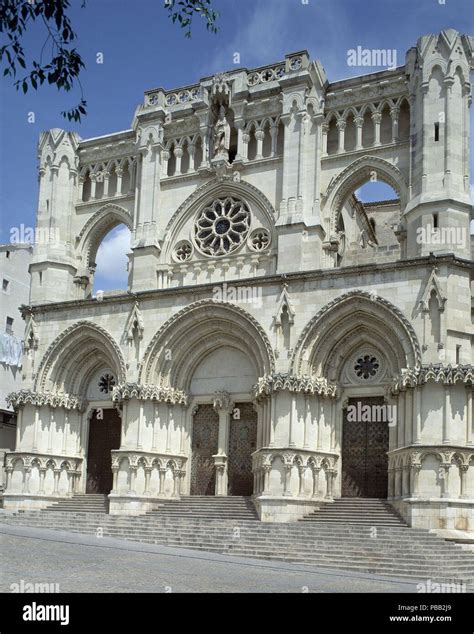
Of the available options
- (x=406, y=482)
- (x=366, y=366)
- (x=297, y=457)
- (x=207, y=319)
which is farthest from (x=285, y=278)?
(x=406, y=482)

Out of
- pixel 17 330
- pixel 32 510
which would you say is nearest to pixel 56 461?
pixel 32 510

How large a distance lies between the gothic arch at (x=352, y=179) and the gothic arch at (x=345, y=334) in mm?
4126

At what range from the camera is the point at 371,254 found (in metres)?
31.6

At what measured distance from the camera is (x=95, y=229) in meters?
34.6

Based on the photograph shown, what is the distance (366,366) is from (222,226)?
25.5ft

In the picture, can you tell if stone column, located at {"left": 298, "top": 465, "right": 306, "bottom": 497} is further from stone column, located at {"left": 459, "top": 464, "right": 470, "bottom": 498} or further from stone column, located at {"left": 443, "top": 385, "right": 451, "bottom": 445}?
stone column, located at {"left": 459, "top": 464, "right": 470, "bottom": 498}

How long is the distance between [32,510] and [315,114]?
16265 millimetres

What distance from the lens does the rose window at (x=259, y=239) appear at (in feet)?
100

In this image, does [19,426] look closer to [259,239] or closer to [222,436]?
[222,436]

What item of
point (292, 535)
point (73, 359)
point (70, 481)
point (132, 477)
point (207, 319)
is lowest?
point (292, 535)

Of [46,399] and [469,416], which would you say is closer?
[469,416]

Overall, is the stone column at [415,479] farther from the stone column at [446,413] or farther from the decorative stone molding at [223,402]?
the decorative stone molding at [223,402]

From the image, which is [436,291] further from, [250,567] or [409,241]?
[250,567]

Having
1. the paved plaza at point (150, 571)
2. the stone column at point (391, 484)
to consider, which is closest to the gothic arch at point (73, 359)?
the paved plaza at point (150, 571)
